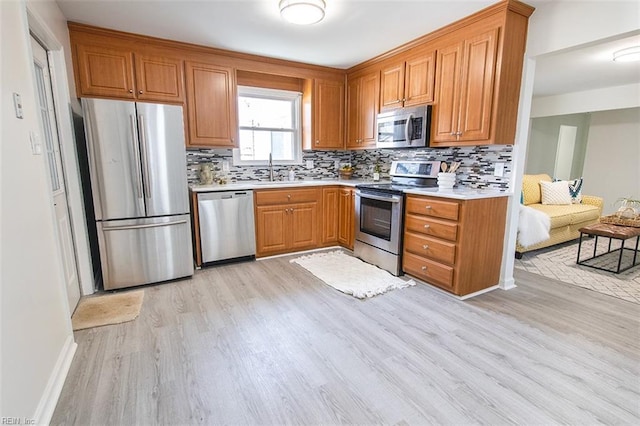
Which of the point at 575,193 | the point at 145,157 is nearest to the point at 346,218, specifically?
the point at 145,157

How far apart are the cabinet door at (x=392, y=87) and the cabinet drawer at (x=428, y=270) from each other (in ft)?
5.64

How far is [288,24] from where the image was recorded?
2791 mm

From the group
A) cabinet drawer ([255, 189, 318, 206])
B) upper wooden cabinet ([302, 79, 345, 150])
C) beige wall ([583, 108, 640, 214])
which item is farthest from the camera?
beige wall ([583, 108, 640, 214])

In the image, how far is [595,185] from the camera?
6359 millimetres

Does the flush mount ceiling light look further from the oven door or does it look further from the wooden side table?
the wooden side table

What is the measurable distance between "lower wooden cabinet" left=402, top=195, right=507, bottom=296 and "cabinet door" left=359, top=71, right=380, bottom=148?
1296 millimetres

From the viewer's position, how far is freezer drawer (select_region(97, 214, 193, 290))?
2826 mm

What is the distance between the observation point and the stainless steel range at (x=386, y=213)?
3.14 meters

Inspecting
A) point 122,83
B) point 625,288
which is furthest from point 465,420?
point 122,83

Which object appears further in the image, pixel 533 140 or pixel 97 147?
pixel 533 140

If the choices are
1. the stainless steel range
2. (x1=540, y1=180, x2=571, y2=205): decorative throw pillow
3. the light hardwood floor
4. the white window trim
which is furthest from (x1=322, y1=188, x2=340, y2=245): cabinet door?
(x1=540, y1=180, x2=571, y2=205): decorative throw pillow

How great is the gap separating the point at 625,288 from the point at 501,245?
4.20 feet

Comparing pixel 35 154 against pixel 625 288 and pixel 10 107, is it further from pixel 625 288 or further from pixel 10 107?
pixel 625 288

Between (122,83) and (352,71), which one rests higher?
(352,71)
